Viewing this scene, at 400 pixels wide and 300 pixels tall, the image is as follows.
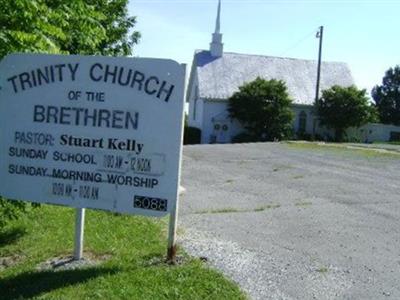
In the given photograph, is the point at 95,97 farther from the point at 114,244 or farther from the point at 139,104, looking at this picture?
the point at 114,244

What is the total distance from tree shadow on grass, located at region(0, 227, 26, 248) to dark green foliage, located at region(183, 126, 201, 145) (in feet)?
122

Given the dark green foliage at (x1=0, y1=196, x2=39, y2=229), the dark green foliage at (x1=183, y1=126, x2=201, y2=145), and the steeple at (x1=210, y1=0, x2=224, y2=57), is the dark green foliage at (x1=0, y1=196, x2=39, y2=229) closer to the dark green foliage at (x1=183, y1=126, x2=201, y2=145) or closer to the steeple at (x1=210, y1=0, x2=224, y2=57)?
the dark green foliage at (x1=183, y1=126, x2=201, y2=145)

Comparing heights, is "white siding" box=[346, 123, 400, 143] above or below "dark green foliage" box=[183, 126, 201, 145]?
above

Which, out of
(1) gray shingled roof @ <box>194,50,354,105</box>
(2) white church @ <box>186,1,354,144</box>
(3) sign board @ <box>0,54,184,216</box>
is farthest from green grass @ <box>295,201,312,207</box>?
(1) gray shingled roof @ <box>194,50,354,105</box>

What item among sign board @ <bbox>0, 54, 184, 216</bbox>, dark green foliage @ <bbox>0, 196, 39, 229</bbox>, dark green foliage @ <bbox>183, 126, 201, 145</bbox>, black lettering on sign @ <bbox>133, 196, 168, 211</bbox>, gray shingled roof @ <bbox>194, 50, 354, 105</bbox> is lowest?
dark green foliage @ <bbox>183, 126, 201, 145</bbox>

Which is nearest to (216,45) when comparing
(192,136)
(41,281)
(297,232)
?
(192,136)

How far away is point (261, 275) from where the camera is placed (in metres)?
5.95

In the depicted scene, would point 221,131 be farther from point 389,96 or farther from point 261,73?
point 389,96

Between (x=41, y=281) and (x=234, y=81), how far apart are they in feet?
140

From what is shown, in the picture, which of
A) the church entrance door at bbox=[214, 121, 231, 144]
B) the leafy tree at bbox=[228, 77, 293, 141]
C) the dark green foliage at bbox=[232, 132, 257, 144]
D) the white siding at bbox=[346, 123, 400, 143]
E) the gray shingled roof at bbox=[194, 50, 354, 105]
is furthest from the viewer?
the white siding at bbox=[346, 123, 400, 143]

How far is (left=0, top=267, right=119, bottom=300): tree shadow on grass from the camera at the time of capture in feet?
17.8

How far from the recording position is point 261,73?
49125 millimetres

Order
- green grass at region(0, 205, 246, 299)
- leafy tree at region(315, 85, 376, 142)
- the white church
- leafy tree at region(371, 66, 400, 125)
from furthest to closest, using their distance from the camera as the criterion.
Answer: leafy tree at region(371, 66, 400, 125) → the white church → leafy tree at region(315, 85, 376, 142) → green grass at region(0, 205, 246, 299)

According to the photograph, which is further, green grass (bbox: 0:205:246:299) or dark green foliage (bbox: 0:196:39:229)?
dark green foliage (bbox: 0:196:39:229)
